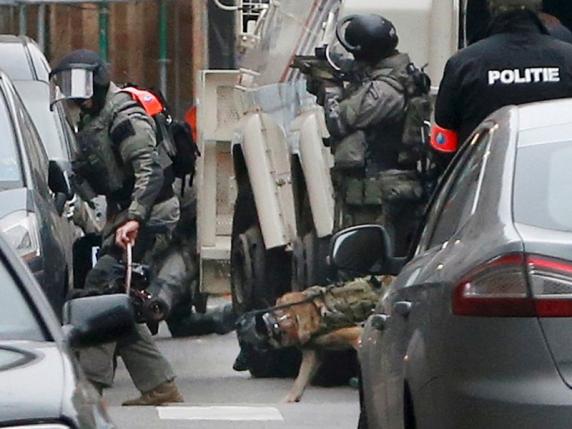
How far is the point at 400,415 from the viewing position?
6059 mm

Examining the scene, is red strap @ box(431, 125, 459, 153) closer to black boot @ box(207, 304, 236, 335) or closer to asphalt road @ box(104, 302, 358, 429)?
asphalt road @ box(104, 302, 358, 429)

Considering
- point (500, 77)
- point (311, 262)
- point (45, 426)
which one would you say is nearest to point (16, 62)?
point (311, 262)

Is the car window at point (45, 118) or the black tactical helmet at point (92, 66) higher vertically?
the black tactical helmet at point (92, 66)

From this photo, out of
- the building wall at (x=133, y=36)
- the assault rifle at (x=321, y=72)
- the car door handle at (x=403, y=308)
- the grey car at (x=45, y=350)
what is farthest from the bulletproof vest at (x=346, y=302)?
the building wall at (x=133, y=36)

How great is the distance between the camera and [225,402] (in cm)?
1069

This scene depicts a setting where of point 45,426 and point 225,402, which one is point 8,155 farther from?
point 45,426

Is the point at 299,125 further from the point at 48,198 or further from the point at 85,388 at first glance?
the point at 85,388

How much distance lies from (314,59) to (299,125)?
0.41 metres

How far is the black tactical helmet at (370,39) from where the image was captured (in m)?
10.9

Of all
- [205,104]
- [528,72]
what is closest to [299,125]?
[205,104]

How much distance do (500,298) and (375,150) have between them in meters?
5.84

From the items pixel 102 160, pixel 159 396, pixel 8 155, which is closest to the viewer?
pixel 8 155

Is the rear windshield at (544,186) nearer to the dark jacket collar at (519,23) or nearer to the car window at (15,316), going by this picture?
the car window at (15,316)

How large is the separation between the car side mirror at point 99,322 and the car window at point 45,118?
6554 millimetres
